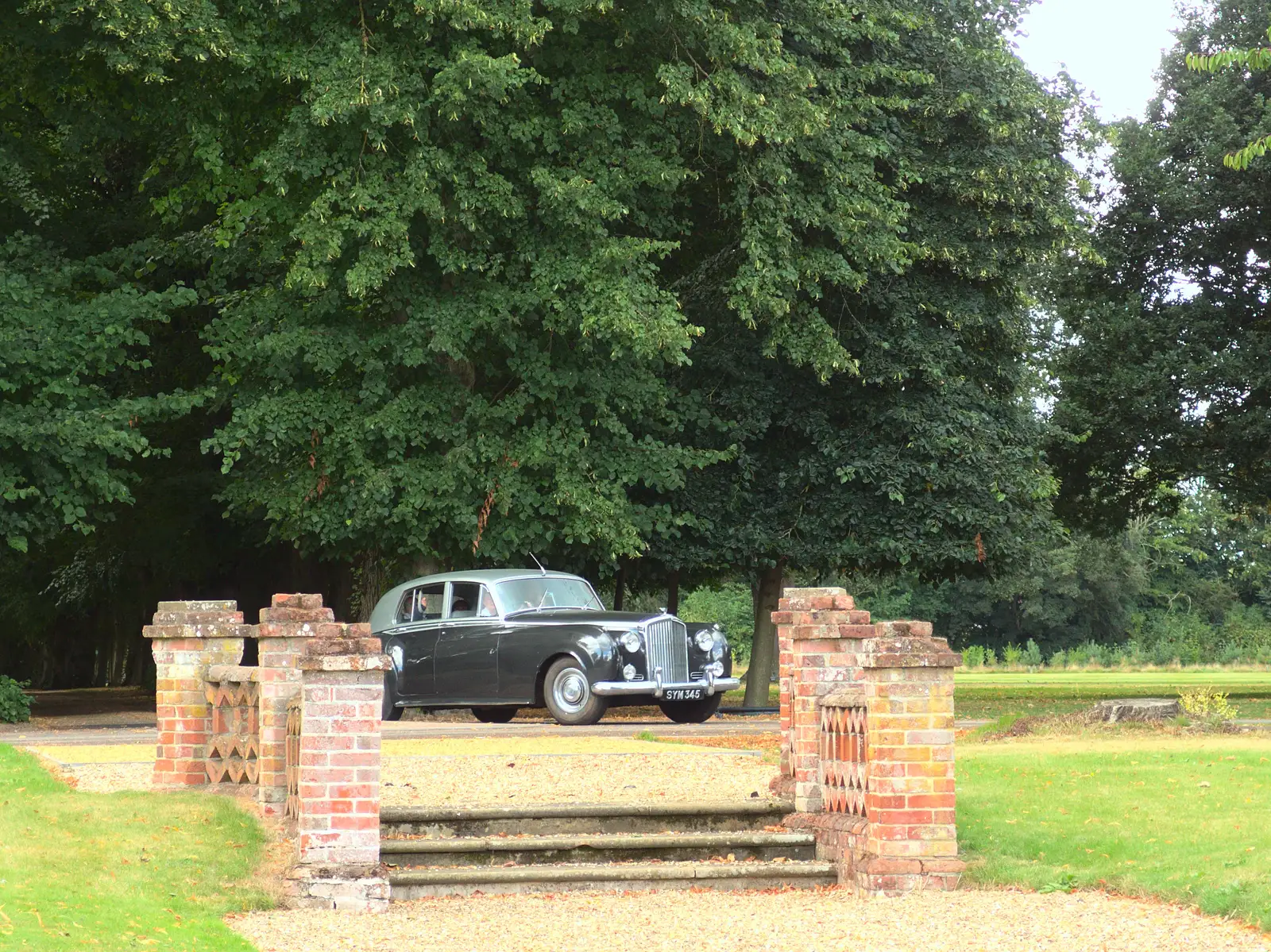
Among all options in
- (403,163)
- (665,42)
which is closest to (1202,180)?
(665,42)

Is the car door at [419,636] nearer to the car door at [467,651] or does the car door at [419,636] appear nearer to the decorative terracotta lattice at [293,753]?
the car door at [467,651]

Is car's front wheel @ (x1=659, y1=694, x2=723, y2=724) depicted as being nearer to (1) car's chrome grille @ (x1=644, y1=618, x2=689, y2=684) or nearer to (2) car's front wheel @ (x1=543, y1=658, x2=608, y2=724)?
(1) car's chrome grille @ (x1=644, y1=618, x2=689, y2=684)

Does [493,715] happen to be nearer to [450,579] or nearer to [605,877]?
[450,579]

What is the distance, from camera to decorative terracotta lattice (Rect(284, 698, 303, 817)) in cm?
959

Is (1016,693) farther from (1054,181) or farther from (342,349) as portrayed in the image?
(342,349)

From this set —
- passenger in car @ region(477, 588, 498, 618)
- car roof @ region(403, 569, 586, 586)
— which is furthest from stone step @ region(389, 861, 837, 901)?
car roof @ region(403, 569, 586, 586)

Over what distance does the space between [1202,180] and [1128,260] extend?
1.87 meters

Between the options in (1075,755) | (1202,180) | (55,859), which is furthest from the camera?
(1202,180)

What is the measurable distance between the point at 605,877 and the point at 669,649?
7863 mm

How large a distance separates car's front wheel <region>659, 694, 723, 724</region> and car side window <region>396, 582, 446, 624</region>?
285cm

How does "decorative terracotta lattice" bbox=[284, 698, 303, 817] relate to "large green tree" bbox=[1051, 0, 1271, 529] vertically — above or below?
below

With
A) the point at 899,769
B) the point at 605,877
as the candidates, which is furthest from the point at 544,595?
the point at 899,769

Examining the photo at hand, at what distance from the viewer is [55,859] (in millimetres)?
7996

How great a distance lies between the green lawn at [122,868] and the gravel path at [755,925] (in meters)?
0.35
